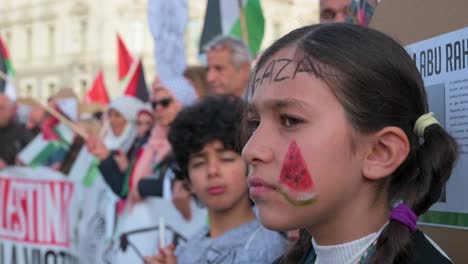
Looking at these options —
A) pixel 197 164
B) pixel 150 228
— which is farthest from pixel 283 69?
pixel 150 228

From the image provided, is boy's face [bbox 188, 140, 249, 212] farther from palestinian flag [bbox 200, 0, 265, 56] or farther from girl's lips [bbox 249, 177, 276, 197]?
palestinian flag [bbox 200, 0, 265, 56]

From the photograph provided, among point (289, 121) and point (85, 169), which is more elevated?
point (289, 121)

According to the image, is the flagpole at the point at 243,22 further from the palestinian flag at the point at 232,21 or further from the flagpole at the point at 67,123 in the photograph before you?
the flagpole at the point at 67,123

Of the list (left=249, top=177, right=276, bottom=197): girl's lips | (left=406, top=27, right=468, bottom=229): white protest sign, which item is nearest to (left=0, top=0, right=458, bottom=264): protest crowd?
(left=249, top=177, right=276, bottom=197): girl's lips

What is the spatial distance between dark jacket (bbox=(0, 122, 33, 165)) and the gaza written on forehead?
16.1 ft

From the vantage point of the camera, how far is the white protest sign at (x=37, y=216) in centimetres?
536

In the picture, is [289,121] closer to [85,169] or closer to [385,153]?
[385,153]

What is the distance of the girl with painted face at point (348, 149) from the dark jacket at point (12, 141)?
16.2 feet

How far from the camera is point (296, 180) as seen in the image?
4.29 feet

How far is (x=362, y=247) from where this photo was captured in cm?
133

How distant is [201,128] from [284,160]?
4.39 ft

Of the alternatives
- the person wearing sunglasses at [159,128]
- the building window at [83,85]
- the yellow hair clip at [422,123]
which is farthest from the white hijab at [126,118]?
the building window at [83,85]

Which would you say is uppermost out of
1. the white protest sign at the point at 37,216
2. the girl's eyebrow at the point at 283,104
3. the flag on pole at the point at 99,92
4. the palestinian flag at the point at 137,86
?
the girl's eyebrow at the point at 283,104

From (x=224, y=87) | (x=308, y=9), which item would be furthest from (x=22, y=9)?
(x=224, y=87)
